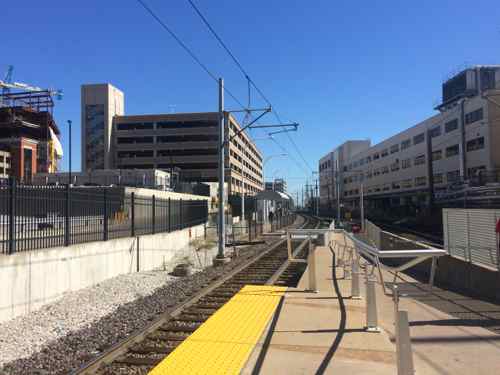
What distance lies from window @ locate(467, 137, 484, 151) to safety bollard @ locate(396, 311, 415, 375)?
2316 inches

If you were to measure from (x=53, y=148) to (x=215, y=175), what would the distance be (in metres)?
54.6

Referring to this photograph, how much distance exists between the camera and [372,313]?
7.78m

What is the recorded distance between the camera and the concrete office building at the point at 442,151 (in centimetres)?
5666

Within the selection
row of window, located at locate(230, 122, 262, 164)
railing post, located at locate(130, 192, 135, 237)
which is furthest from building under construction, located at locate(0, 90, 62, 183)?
railing post, located at locate(130, 192, 135, 237)

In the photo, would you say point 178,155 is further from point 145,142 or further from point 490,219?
point 490,219

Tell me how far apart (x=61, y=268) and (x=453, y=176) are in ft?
212

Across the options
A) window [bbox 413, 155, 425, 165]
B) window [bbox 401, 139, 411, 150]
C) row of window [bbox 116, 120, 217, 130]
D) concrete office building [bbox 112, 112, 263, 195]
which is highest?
row of window [bbox 116, 120, 217, 130]

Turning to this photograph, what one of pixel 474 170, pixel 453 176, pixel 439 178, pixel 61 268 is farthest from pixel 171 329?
pixel 439 178

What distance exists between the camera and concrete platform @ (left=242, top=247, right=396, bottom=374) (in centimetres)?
607

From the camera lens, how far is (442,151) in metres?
69.9

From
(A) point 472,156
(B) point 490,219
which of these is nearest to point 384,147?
(A) point 472,156

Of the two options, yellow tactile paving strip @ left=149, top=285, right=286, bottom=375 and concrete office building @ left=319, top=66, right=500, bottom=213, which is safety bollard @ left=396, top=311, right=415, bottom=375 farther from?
concrete office building @ left=319, top=66, right=500, bottom=213

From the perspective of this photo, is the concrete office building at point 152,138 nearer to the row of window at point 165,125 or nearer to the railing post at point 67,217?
the row of window at point 165,125

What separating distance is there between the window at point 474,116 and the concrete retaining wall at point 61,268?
52.2 metres
